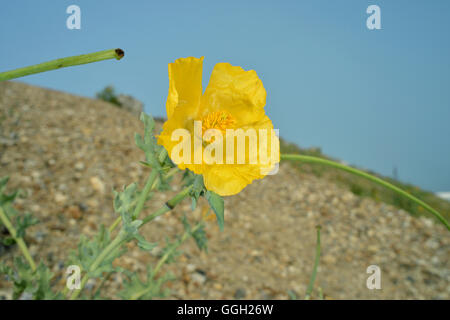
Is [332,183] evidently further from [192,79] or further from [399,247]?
[192,79]

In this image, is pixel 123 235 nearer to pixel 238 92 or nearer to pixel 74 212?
pixel 238 92

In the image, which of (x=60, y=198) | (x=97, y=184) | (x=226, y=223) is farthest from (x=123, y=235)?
(x=226, y=223)

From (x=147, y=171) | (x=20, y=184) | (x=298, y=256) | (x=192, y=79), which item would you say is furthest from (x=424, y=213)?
(x=192, y=79)

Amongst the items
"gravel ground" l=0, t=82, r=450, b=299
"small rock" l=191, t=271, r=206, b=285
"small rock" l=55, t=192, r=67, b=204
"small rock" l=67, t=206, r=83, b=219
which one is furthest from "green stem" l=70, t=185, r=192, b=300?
"small rock" l=55, t=192, r=67, b=204

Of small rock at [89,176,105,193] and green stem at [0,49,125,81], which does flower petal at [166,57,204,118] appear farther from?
small rock at [89,176,105,193]

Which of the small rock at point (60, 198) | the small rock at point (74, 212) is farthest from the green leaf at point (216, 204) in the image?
the small rock at point (60, 198)

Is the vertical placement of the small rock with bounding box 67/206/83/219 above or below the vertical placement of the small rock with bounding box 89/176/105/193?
below

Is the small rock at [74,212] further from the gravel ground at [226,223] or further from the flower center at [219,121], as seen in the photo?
the flower center at [219,121]
